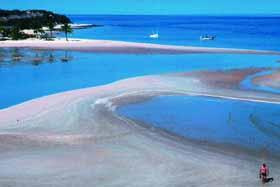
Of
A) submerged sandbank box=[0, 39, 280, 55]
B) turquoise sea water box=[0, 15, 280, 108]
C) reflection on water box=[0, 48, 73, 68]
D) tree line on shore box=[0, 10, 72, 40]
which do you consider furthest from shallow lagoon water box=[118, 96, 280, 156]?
tree line on shore box=[0, 10, 72, 40]

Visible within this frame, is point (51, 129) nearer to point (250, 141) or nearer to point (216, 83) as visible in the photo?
point (250, 141)

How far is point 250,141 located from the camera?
27.3 meters

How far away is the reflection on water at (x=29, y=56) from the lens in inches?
2566

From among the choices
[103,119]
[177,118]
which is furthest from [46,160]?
[177,118]

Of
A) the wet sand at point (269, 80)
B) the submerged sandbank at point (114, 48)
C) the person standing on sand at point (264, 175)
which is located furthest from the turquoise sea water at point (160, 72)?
the submerged sandbank at point (114, 48)

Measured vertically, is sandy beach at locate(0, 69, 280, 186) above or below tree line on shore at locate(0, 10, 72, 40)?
below

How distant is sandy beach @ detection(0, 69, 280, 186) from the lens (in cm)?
2111

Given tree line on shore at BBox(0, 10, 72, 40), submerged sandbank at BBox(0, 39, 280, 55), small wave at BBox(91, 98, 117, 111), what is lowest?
submerged sandbank at BBox(0, 39, 280, 55)

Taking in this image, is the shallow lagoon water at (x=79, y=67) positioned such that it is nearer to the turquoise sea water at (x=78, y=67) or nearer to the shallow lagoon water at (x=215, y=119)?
the turquoise sea water at (x=78, y=67)

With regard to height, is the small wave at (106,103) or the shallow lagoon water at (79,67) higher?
the small wave at (106,103)

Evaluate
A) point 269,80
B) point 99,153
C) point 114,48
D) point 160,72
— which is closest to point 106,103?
point 99,153

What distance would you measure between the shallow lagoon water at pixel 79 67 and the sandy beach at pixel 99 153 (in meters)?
6.55

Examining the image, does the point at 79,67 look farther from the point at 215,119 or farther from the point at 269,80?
the point at 215,119

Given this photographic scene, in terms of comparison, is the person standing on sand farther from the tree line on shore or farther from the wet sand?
the tree line on shore
